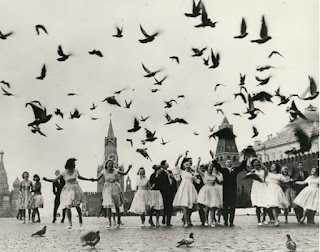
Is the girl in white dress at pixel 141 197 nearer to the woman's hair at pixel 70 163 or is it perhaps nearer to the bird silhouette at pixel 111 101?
the bird silhouette at pixel 111 101

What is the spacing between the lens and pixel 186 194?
46.2 ft

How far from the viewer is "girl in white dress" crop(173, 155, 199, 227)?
14023mm

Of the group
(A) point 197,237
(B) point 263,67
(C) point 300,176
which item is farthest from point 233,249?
(C) point 300,176

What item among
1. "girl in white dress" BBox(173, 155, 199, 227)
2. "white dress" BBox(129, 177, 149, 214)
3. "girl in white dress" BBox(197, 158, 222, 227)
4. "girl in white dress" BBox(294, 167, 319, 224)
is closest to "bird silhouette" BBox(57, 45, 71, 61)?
"girl in white dress" BBox(173, 155, 199, 227)

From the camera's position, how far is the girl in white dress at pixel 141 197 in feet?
49.9

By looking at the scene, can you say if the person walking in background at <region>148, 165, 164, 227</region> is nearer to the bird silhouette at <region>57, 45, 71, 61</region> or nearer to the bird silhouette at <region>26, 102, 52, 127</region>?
the bird silhouette at <region>26, 102, 52, 127</region>

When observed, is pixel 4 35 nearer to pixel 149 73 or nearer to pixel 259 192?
pixel 149 73

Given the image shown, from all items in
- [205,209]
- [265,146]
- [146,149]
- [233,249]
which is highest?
[265,146]

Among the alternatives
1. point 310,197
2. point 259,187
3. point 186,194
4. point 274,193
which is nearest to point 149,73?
point 186,194

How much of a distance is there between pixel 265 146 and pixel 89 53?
76.3m

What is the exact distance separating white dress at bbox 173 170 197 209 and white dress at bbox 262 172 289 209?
5.50 ft

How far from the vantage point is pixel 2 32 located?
43.0 feet

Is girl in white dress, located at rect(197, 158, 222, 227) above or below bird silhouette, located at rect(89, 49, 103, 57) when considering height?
below

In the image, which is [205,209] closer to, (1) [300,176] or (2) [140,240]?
(1) [300,176]
